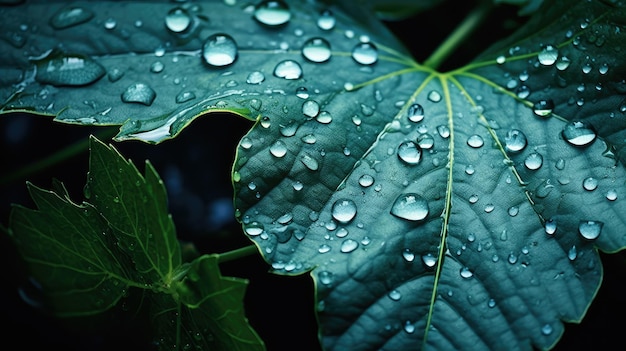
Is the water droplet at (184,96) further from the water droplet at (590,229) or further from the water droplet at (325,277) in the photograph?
the water droplet at (590,229)

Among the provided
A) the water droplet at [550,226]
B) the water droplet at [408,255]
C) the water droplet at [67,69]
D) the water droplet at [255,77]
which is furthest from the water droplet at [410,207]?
the water droplet at [67,69]

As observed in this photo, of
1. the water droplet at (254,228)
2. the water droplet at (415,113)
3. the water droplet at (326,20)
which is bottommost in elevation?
the water droplet at (254,228)

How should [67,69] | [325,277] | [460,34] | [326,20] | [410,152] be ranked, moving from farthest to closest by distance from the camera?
[460,34]
[326,20]
[67,69]
[410,152]
[325,277]

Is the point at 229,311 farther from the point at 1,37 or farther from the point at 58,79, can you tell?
the point at 1,37

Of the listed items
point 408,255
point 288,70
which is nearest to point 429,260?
point 408,255

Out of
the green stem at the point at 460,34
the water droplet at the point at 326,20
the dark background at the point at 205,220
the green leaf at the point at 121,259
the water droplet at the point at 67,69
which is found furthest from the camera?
the green stem at the point at 460,34

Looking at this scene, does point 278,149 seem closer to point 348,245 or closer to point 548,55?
point 348,245
